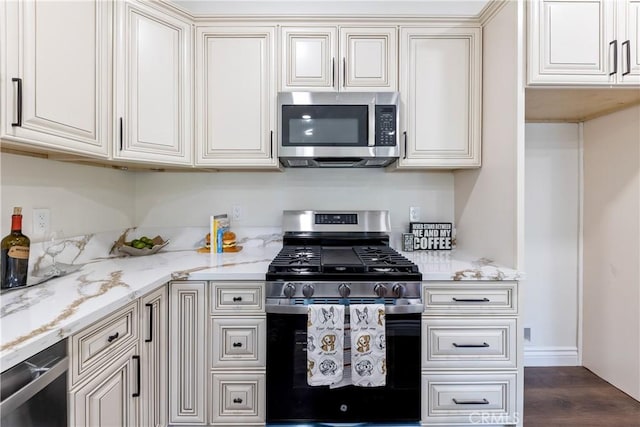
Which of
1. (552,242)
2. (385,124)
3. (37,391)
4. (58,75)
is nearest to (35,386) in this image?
(37,391)

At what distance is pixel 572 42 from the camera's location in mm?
1635

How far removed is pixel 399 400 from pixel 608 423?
3.88 ft

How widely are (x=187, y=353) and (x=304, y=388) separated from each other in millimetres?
605

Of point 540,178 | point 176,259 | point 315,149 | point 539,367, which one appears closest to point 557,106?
point 540,178

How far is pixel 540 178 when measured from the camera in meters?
2.36

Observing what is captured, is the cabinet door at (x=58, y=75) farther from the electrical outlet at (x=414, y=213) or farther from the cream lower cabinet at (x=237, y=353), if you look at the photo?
the electrical outlet at (x=414, y=213)

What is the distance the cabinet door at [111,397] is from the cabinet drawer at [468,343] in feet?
4.31

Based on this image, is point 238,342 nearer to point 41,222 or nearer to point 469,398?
point 41,222

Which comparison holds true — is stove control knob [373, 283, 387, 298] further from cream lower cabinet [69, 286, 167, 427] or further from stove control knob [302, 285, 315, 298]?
cream lower cabinet [69, 286, 167, 427]

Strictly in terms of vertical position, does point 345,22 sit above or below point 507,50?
above

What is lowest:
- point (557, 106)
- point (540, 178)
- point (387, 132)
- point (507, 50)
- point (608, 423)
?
point (608, 423)

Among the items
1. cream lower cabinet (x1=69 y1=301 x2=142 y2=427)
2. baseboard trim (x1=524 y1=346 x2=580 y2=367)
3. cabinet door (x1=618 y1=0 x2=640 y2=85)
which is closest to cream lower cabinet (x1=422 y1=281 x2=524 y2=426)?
baseboard trim (x1=524 y1=346 x2=580 y2=367)

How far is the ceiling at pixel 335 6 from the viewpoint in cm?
217

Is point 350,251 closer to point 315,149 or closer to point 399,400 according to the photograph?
point 315,149
